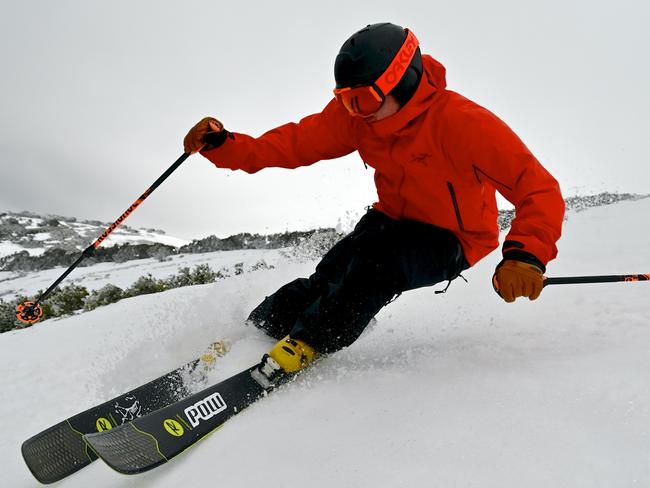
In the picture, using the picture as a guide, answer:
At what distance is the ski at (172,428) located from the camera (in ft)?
6.13

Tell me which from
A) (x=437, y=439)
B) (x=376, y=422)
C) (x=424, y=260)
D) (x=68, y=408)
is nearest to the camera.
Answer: (x=437, y=439)

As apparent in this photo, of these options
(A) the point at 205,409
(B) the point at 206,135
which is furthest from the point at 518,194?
(B) the point at 206,135

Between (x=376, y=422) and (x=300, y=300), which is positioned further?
(x=300, y=300)

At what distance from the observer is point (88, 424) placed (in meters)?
2.40

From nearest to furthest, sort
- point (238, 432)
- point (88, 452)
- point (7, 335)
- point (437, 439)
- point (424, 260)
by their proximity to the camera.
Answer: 1. point (437, 439)
2. point (238, 432)
3. point (88, 452)
4. point (424, 260)
5. point (7, 335)

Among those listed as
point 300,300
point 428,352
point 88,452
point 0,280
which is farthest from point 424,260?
point 0,280

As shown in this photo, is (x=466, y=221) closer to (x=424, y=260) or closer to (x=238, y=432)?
(x=424, y=260)

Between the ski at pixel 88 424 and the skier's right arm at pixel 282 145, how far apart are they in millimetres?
1467

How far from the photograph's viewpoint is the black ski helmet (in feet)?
7.77

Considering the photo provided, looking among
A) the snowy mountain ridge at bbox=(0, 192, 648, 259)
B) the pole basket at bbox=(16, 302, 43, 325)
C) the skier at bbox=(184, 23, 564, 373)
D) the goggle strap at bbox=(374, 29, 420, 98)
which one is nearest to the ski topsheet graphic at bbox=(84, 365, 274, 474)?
the skier at bbox=(184, 23, 564, 373)

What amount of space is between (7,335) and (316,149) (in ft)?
15.4

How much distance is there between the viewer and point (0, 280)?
12.6 meters

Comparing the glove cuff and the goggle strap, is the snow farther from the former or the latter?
the goggle strap

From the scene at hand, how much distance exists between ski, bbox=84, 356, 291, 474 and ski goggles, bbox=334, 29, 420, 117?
1.61 metres
